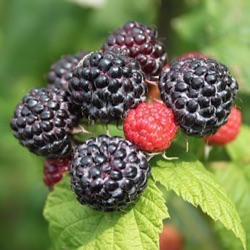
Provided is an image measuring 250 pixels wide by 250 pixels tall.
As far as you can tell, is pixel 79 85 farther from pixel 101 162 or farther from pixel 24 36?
pixel 24 36

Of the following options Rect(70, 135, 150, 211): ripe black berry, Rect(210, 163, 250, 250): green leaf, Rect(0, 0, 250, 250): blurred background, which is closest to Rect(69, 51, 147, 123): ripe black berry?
Rect(70, 135, 150, 211): ripe black berry

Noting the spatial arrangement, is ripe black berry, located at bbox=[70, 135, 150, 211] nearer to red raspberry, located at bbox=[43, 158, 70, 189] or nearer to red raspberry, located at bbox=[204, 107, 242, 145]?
red raspberry, located at bbox=[43, 158, 70, 189]

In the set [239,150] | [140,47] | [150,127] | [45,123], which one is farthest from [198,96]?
[239,150]

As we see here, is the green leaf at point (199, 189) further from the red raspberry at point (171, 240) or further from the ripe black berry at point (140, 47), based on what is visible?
the red raspberry at point (171, 240)

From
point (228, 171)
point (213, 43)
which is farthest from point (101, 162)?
point (213, 43)

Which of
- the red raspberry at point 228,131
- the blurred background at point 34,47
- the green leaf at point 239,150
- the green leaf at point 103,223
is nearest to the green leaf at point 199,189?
the green leaf at point 103,223

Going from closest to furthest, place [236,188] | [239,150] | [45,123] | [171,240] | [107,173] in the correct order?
[107,173] → [45,123] → [236,188] → [239,150] → [171,240]

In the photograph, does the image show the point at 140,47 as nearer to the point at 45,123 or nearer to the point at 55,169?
the point at 45,123
